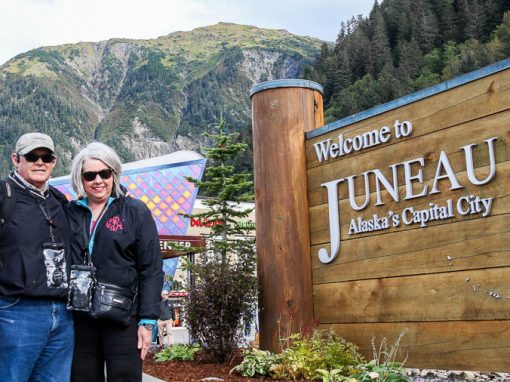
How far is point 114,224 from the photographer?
3.09m

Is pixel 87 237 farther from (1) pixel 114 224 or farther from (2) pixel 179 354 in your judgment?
(2) pixel 179 354

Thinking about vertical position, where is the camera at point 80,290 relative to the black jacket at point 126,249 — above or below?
below

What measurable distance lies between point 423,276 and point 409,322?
1.37 feet

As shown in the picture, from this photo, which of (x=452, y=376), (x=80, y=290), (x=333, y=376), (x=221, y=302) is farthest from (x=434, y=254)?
(x=80, y=290)

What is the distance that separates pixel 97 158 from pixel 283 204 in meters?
3.54

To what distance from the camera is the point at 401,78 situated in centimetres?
8069

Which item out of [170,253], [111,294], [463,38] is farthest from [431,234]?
[463,38]

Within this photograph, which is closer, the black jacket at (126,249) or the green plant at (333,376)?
the black jacket at (126,249)

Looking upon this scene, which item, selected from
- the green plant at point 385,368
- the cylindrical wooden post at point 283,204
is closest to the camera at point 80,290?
the green plant at point 385,368

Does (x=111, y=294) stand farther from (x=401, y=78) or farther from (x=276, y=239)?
(x=401, y=78)

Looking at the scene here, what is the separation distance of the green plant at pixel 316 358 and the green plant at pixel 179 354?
209 centimetres

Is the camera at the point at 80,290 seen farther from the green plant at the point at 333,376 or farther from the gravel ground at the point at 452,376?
the gravel ground at the point at 452,376

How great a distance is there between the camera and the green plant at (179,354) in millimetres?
7648

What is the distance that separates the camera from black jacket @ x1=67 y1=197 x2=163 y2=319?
302 cm
